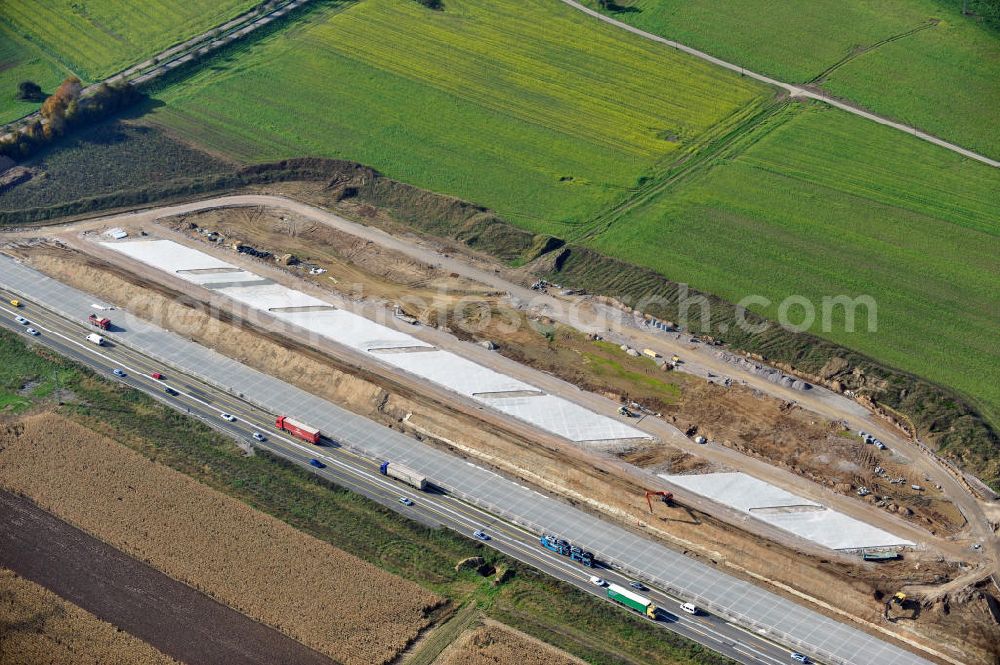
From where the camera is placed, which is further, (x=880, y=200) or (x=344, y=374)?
(x=880, y=200)

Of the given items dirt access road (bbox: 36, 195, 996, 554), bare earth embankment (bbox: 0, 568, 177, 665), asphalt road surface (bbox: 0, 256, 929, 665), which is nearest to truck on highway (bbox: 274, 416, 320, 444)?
asphalt road surface (bbox: 0, 256, 929, 665)

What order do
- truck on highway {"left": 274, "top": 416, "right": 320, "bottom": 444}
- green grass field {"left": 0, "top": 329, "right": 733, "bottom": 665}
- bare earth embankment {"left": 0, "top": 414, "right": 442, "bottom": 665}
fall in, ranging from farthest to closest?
truck on highway {"left": 274, "top": 416, "right": 320, "bottom": 444} → bare earth embankment {"left": 0, "top": 414, "right": 442, "bottom": 665} → green grass field {"left": 0, "top": 329, "right": 733, "bottom": 665}

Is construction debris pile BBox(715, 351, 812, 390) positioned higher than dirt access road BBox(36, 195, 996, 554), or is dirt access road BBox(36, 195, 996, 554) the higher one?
construction debris pile BBox(715, 351, 812, 390)

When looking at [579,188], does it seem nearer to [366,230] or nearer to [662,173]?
[662,173]

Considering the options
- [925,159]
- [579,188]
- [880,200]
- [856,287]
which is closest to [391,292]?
[579,188]

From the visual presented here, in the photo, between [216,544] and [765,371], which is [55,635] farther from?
[765,371]

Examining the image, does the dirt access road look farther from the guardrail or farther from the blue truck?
the blue truck

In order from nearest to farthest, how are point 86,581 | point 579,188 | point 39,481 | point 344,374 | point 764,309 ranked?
point 86,581 < point 39,481 < point 344,374 < point 764,309 < point 579,188
